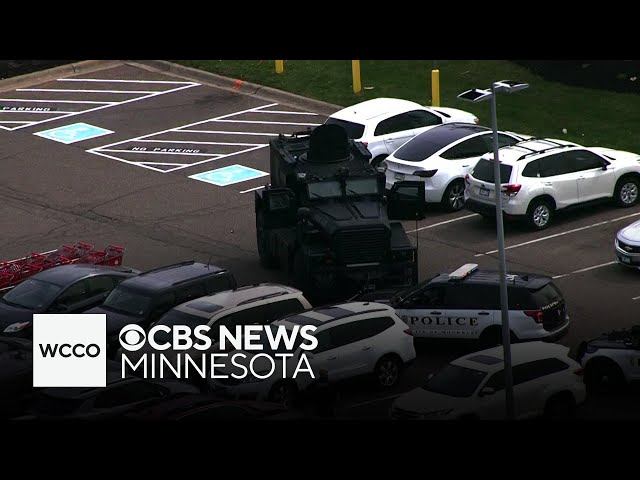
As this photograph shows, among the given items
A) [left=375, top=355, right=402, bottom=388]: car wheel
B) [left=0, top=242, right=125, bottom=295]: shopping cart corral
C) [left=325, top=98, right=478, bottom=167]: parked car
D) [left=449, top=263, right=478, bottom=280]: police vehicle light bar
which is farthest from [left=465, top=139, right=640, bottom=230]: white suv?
[left=0, top=242, right=125, bottom=295]: shopping cart corral

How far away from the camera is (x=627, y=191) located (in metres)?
31.0

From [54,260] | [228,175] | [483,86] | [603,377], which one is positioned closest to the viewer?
[603,377]

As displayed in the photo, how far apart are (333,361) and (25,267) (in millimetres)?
8165

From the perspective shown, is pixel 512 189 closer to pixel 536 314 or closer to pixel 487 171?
pixel 487 171

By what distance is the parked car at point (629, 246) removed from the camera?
27078 mm

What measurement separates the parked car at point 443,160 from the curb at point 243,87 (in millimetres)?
7252

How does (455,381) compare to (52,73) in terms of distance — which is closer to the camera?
(455,381)

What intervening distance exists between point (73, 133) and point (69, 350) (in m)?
15.6

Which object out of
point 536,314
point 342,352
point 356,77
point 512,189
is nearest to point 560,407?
point 536,314

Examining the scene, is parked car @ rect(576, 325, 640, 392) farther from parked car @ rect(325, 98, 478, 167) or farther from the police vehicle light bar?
parked car @ rect(325, 98, 478, 167)

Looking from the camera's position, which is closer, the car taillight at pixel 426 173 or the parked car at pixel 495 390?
the parked car at pixel 495 390

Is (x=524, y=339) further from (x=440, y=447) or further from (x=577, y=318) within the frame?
(x=440, y=447)

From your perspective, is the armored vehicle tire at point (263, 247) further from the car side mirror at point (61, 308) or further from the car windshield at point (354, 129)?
the car windshield at point (354, 129)

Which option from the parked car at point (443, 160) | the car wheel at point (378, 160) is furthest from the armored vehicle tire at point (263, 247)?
the car wheel at point (378, 160)
